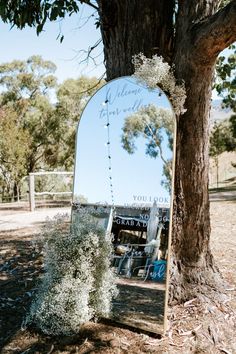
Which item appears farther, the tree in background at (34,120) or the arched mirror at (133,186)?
the tree in background at (34,120)

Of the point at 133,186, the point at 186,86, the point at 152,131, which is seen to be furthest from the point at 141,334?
the point at 186,86

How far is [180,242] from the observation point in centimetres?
351

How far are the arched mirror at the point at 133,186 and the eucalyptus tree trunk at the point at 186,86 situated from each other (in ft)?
0.95

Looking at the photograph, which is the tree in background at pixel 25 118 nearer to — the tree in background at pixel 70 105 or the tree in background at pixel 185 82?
the tree in background at pixel 70 105

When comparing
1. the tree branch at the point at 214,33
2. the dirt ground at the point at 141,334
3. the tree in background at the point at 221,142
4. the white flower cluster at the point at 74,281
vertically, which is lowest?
the dirt ground at the point at 141,334

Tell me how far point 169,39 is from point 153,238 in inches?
71.6

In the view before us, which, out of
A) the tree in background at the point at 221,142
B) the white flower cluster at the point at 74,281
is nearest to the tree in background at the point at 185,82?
the white flower cluster at the point at 74,281

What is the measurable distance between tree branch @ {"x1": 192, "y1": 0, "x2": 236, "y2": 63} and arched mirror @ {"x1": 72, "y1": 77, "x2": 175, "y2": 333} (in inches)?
18.4

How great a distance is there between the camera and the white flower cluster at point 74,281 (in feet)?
10.3

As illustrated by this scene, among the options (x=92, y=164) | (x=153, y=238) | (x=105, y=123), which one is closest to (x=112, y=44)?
(x=105, y=123)

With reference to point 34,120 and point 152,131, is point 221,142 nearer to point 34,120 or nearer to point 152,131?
point 34,120

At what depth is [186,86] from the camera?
3262 millimetres

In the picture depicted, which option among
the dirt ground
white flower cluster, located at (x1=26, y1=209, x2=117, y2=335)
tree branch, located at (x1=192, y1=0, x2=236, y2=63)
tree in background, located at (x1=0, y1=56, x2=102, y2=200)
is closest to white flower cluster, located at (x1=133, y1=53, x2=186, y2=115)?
tree branch, located at (x1=192, y1=0, x2=236, y2=63)

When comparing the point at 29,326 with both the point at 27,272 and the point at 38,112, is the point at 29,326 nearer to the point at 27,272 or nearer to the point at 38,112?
the point at 27,272
